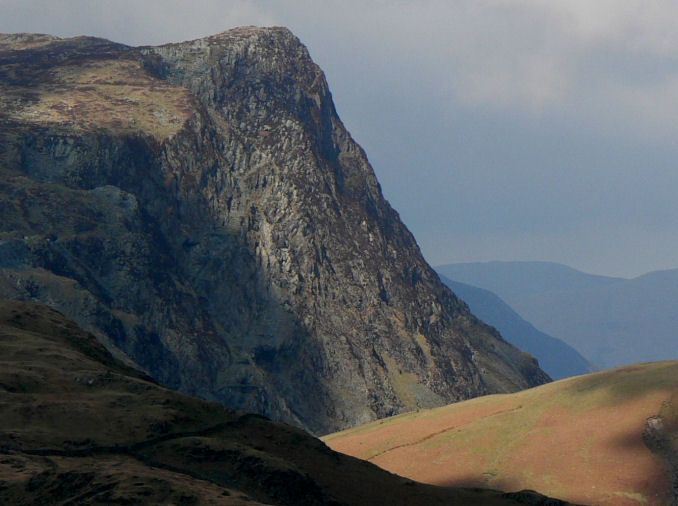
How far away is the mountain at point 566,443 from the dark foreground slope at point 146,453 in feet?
71.3

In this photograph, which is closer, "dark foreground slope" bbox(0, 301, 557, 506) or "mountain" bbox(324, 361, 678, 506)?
"dark foreground slope" bbox(0, 301, 557, 506)

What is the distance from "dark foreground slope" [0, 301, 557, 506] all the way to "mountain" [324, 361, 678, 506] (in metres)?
21.7

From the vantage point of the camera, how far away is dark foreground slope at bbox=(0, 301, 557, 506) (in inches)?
2491

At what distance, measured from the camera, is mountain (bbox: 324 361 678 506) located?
10356 cm

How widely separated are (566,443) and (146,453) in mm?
54636

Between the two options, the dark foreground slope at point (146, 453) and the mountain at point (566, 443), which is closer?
the dark foreground slope at point (146, 453)

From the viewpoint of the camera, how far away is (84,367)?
9250cm

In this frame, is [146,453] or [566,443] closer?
[146,453]

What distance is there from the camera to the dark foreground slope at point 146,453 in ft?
208

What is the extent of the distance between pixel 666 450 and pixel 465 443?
76.7 ft

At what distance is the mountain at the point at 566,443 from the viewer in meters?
104

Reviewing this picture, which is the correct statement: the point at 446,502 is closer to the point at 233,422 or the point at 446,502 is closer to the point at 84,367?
the point at 233,422

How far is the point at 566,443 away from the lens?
11400 centimetres

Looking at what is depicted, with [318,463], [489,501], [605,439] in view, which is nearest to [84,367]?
[318,463]
